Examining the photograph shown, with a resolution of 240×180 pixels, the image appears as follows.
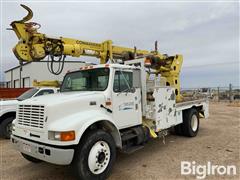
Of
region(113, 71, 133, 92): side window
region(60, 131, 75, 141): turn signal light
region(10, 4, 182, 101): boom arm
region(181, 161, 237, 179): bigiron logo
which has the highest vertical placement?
region(10, 4, 182, 101): boom arm

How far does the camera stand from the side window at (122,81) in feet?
14.9

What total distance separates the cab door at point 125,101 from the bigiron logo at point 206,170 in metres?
1.45

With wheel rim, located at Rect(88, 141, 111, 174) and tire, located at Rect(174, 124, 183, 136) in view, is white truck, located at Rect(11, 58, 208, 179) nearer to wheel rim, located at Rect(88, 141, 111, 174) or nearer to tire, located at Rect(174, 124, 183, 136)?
wheel rim, located at Rect(88, 141, 111, 174)

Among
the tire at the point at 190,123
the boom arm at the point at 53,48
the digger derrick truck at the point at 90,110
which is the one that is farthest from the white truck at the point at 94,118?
the tire at the point at 190,123

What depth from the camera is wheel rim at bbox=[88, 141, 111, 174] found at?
3682 mm

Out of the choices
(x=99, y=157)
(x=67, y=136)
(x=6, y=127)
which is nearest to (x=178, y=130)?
(x=99, y=157)

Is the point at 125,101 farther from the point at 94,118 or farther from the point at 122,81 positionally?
the point at 94,118

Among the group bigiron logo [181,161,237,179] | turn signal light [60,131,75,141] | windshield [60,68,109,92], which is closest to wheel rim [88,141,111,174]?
turn signal light [60,131,75,141]

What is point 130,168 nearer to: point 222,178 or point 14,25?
point 222,178

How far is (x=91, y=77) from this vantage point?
15.6 ft

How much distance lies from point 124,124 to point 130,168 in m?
0.96

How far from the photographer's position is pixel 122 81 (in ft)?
15.5

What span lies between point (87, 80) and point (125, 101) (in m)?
1.02

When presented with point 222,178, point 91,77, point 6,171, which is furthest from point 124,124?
point 6,171
